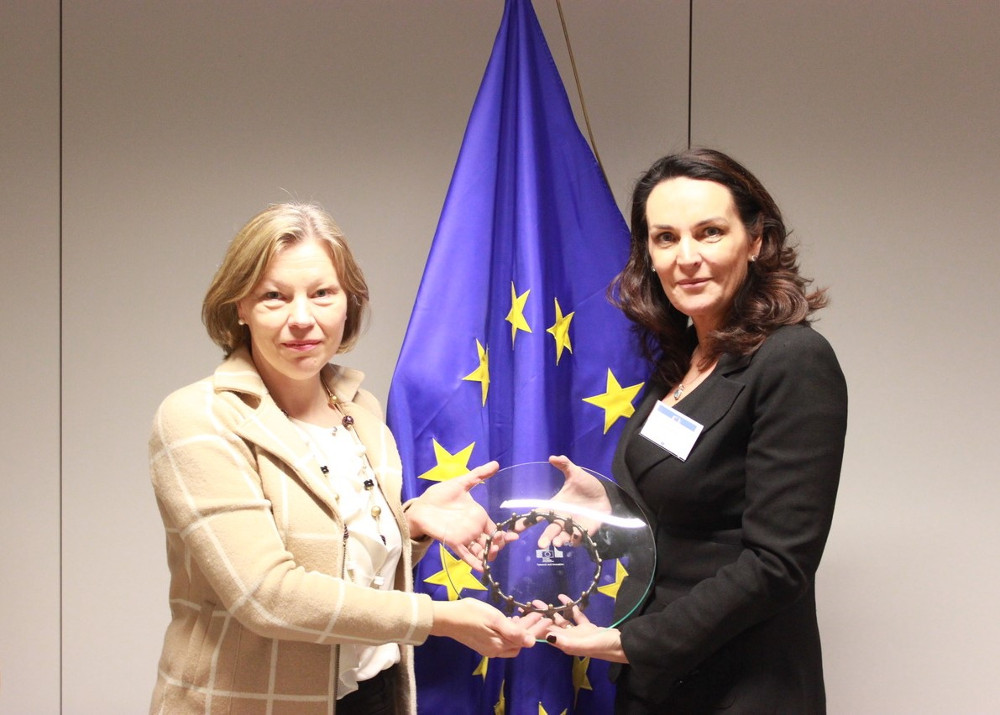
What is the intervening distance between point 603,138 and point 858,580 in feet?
4.76

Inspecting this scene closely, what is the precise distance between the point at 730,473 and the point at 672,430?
15 centimetres

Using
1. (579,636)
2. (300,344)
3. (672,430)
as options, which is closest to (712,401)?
(672,430)

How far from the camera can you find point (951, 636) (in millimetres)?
2695

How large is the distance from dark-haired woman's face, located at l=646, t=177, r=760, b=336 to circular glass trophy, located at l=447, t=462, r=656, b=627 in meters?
0.44

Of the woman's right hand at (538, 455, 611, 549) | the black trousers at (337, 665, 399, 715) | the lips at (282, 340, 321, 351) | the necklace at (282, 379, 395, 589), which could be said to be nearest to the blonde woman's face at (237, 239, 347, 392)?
the lips at (282, 340, 321, 351)

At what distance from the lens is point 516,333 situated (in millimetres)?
2264

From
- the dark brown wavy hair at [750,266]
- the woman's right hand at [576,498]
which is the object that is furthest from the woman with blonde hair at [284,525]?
the dark brown wavy hair at [750,266]

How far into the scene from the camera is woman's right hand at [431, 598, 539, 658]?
1.72m

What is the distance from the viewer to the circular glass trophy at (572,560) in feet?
5.88

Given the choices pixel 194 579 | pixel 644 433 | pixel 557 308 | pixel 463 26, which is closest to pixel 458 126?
pixel 463 26

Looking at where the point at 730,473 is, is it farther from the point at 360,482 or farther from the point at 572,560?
the point at 360,482

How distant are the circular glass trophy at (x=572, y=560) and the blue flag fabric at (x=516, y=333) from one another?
1.08 ft

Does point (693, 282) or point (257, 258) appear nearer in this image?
point (257, 258)

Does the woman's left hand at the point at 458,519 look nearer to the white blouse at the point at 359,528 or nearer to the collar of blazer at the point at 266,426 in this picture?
the white blouse at the point at 359,528
